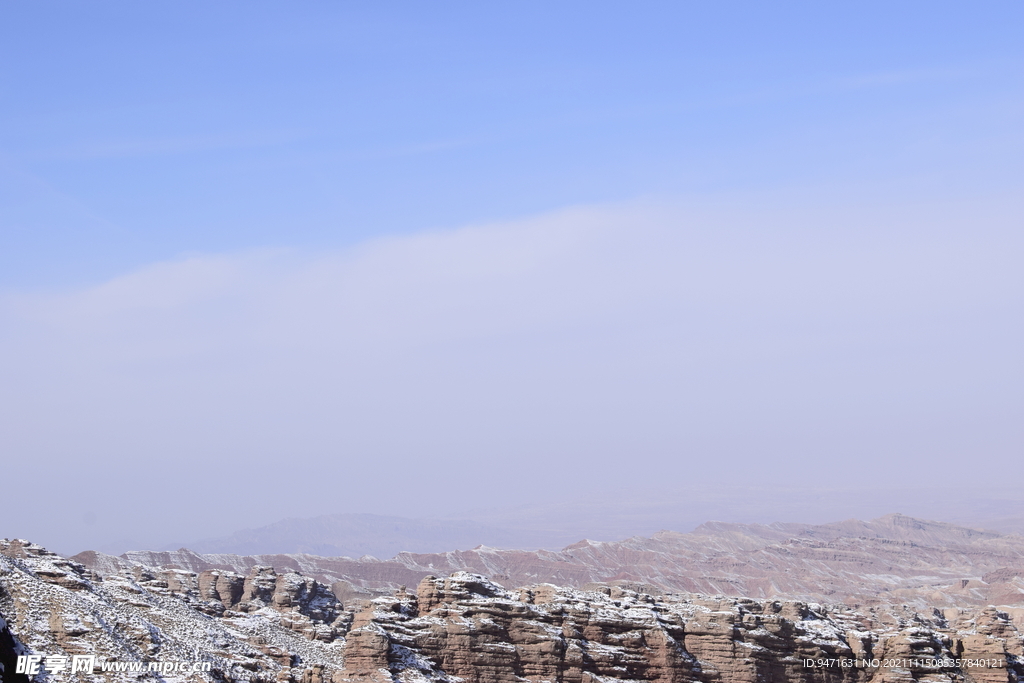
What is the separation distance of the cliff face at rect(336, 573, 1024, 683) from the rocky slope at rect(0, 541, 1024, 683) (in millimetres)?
78

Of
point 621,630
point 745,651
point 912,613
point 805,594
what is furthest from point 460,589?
point 805,594

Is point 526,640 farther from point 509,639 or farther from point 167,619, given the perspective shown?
point 167,619

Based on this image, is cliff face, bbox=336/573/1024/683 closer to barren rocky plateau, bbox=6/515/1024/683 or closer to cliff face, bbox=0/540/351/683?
barren rocky plateau, bbox=6/515/1024/683

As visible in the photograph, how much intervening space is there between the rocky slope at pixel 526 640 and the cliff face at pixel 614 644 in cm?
8

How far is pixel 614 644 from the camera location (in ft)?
188

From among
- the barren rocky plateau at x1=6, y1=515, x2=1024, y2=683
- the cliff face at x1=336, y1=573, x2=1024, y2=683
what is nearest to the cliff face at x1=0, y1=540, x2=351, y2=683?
the barren rocky plateau at x1=6, y1=515, x2=1024, y2=683

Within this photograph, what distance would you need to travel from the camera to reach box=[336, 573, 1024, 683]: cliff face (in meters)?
53.4

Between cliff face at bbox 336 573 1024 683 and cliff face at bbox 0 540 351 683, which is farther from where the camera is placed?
cliff face at bbox 0 540 351 683

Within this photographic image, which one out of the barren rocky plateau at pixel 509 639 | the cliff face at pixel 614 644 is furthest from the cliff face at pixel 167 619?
the cliff face at pixel 614 644

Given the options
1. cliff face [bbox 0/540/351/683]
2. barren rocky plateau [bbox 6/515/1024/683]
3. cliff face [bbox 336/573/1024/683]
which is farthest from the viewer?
cliff face [bbox 0/540/351/683]

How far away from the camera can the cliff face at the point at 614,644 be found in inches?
2101

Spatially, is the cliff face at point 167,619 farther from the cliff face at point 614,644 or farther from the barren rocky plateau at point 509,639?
the cliff face at point 614,644

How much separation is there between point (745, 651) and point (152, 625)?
39057 millimetres

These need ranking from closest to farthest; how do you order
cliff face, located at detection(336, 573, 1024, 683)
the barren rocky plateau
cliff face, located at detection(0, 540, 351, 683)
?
1. cliff face, located at detection(336, 573, 1024, 683)
2. the barren rocky plateau
3. cliff face, located at detection(0, 540, 351, 683)
